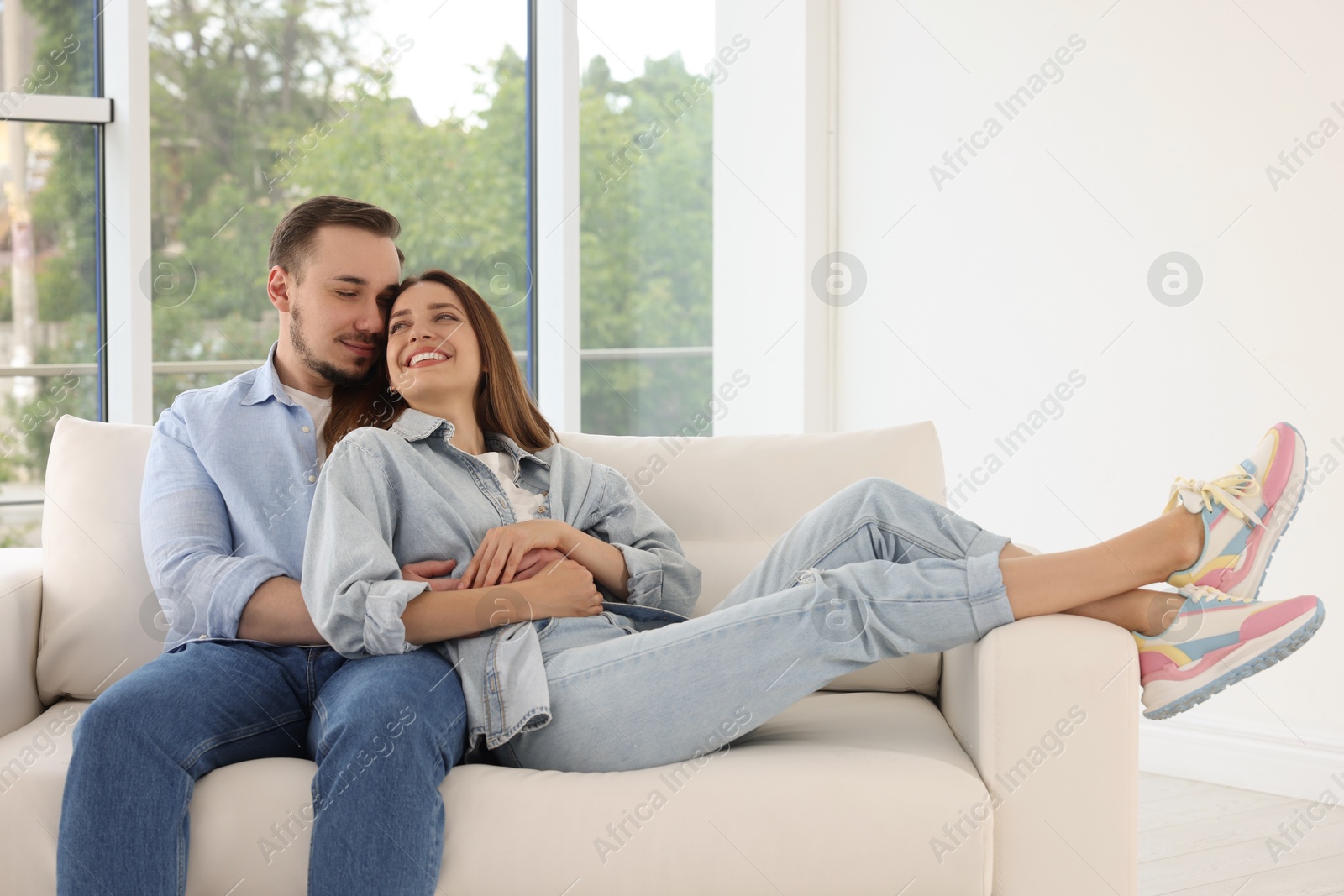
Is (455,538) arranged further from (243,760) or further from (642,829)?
(642,829)

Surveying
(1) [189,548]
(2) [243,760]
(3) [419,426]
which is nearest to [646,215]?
(3) [419,426]

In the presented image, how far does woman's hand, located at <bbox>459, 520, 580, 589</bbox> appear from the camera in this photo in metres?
1.45

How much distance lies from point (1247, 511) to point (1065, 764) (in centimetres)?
39

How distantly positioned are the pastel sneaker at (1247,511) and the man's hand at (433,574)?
93cm

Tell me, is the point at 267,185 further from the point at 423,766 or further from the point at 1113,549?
the point at 1113,549

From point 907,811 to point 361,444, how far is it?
86 centimetres

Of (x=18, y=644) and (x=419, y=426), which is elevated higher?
(x=419, y=426)

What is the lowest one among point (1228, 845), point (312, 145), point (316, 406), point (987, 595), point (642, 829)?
point (1228, 845)

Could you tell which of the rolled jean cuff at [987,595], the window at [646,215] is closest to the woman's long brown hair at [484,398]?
the rolled jean cuff at [987,595]

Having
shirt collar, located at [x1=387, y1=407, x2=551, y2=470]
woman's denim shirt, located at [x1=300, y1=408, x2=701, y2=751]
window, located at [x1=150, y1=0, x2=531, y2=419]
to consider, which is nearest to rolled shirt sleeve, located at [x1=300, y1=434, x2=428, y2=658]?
woman's denim shirt, located at [x1=300, y1=408, x2=701, y2=751]

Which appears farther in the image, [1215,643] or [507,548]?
[507,548]

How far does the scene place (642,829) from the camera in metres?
1.22

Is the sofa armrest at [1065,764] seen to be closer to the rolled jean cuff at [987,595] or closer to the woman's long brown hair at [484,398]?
the rolled jean cuff at [987,595]

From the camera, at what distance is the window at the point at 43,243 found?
272 cm
